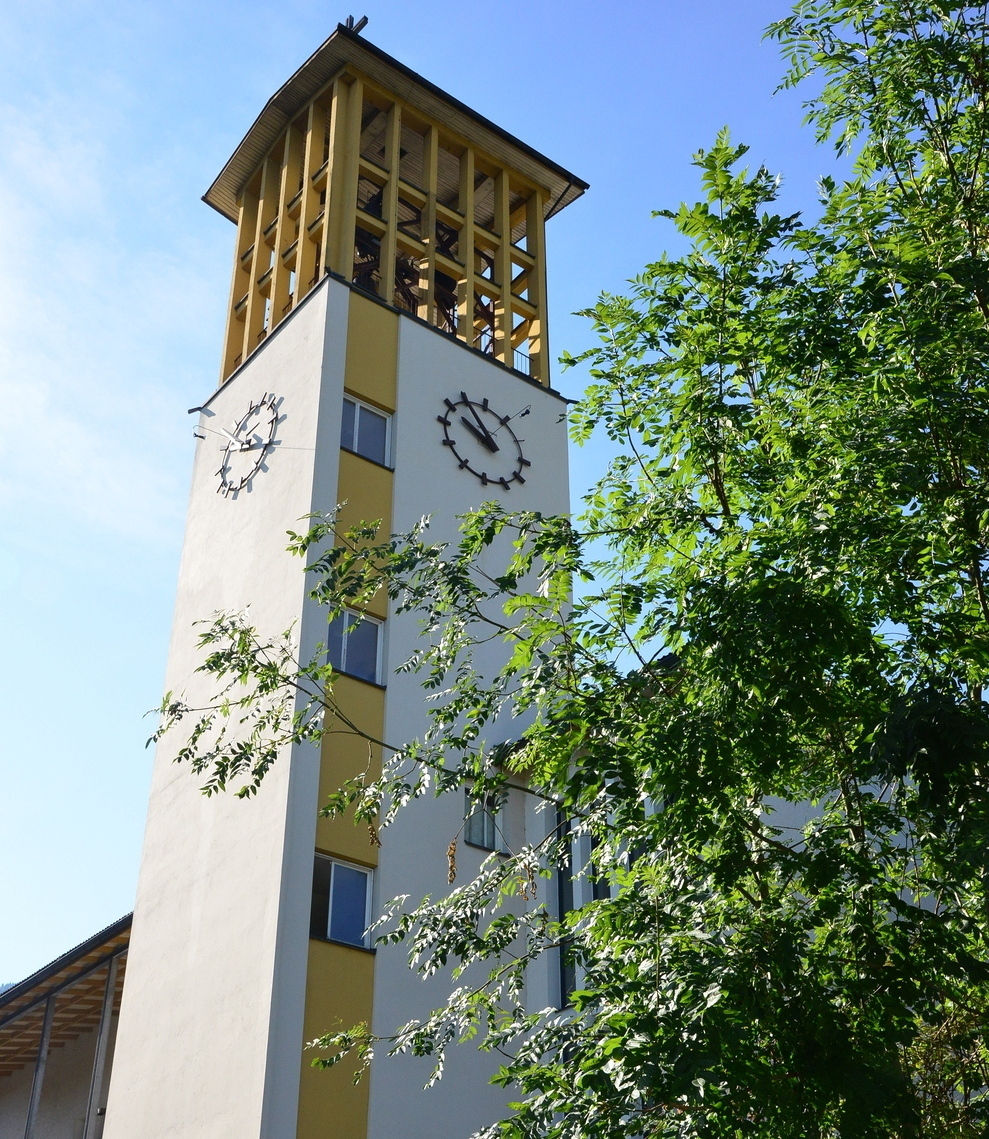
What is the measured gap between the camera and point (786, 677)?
6750mm

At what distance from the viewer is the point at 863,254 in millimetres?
7543

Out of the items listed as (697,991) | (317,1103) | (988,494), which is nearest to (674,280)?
(988,494)

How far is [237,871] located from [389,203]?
1180cm

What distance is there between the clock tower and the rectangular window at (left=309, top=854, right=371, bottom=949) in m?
0.03

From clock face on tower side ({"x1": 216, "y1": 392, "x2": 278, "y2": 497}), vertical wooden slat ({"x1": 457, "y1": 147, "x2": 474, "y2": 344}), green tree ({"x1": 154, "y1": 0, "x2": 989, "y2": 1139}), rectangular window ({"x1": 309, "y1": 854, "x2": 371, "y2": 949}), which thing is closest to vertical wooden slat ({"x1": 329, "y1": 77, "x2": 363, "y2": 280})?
vertical wooden slat ({"x1": 457, "y1": 147, "x2": 474, "y2": 344})

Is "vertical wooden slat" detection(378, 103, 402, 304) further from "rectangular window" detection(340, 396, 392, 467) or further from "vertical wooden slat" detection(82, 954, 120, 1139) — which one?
"vertical wooden slat" detection(82, 954, 120, 1139)

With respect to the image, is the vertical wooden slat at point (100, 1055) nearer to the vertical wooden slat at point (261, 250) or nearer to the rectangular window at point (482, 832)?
the rectangular window at point (482, 832)

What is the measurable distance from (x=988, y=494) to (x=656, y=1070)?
3.24 meters

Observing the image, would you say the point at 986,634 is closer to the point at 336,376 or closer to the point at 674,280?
the point at 674,280

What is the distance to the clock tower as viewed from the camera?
14102mm

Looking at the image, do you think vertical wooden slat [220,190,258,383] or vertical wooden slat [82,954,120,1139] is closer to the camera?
vertical wooden slat [82,954,120,1139]

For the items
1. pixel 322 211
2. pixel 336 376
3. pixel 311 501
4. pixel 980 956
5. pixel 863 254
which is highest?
pixel 322 211

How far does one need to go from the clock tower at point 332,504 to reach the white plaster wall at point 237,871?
0.11ft

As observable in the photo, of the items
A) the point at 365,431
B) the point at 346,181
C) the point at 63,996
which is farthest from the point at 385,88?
the point at 63,996
